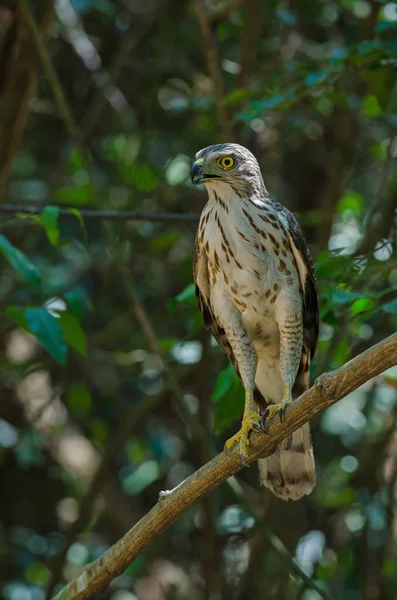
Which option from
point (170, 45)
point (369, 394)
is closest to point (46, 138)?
point (170, 45)

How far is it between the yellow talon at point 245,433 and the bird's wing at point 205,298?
1.40 ft

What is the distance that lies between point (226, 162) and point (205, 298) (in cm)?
64

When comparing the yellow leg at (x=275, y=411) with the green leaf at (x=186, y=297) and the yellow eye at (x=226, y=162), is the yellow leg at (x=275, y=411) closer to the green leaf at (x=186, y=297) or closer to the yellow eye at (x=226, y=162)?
the green leaf at (x=186, y=297)

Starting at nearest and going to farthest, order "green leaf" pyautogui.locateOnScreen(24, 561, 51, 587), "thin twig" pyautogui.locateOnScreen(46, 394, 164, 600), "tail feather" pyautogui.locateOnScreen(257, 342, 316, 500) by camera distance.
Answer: "tail feather" pyautogui.locateOnScreen(257, 342, 316, 500), "thin twig" pyautogui.locateOnScreen(46, 394, 164, 600), "green leaf" pyautogui.locateOnScreen(24, 561, 51, 587)

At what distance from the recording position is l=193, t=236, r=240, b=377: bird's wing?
4078mm

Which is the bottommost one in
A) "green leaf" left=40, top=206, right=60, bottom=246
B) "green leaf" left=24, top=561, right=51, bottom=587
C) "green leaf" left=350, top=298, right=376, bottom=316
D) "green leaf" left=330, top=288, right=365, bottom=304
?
"green leaf" left=24, top=561, right=51, bottom=587

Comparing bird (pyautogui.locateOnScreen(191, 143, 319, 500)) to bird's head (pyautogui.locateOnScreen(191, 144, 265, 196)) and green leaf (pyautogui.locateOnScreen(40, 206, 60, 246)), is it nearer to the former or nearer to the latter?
bird's head (pyautogui.locateOnScreen(191, 144, 265, 196))

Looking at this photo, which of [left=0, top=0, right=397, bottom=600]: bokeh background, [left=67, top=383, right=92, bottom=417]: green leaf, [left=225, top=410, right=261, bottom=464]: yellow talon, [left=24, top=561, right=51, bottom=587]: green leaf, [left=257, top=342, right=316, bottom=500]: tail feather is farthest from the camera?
[left=24, top=561, right=51, bottom=587]: green leaf

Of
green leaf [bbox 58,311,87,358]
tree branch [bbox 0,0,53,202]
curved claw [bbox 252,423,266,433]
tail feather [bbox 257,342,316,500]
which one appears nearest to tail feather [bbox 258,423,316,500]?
tail feather [bbox 257,342,316,500]

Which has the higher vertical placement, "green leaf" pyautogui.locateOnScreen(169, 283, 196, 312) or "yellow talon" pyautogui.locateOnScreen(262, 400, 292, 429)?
"green leaf" pyautogui.locateOnScreen(169, 283, 196, 312)

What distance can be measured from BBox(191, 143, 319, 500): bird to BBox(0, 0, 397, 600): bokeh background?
952 millimetres

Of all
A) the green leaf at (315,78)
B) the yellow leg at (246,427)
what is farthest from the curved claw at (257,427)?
the green leaf at (315,78)

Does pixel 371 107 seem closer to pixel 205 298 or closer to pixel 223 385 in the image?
pixel 205 298

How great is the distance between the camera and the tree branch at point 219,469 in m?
2.80
